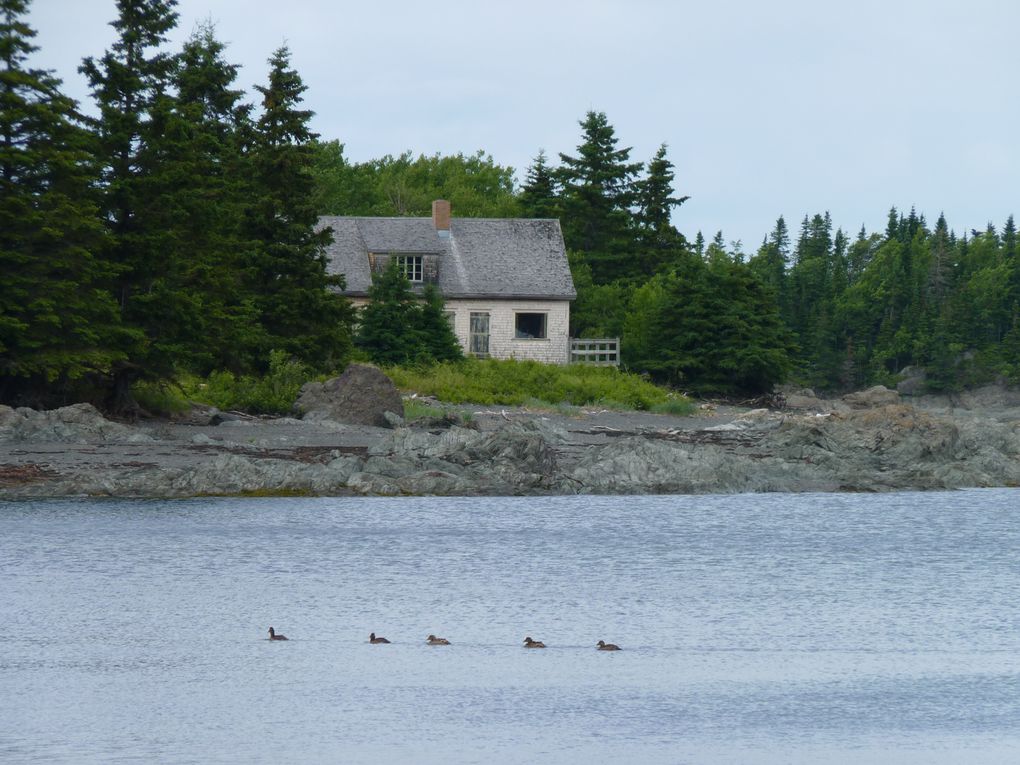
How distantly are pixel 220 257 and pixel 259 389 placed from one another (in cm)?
474

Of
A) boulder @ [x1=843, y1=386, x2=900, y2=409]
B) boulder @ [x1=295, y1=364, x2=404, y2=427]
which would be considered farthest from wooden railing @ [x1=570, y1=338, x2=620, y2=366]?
boulder @ [x1=295, y1=364, x2=404, y2=427]

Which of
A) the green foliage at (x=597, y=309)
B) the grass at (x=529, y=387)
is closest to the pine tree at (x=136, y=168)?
the grass at (x=529, y=387)

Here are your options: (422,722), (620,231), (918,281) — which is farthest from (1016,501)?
(918,281)

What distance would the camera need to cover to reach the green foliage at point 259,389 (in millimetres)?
45031

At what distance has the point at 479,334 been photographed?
64438 mm

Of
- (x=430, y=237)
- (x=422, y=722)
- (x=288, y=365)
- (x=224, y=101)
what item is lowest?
(x=422, y=722)

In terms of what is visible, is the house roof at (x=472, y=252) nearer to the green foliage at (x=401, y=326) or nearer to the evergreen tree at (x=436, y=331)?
the evergreen tree at (x=436, y=331)

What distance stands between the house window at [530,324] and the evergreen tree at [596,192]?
49.2 feet

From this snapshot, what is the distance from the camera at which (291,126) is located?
50531 millimetres

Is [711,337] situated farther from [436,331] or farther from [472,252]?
[436,331]

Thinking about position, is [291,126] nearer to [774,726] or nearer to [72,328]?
[72,328]

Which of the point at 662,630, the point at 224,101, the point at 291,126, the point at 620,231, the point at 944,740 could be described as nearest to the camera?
the point at 944,740

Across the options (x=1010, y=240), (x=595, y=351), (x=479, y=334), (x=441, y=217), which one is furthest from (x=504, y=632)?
(x=1010, y=240)

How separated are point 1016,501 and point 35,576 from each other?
2536cm
